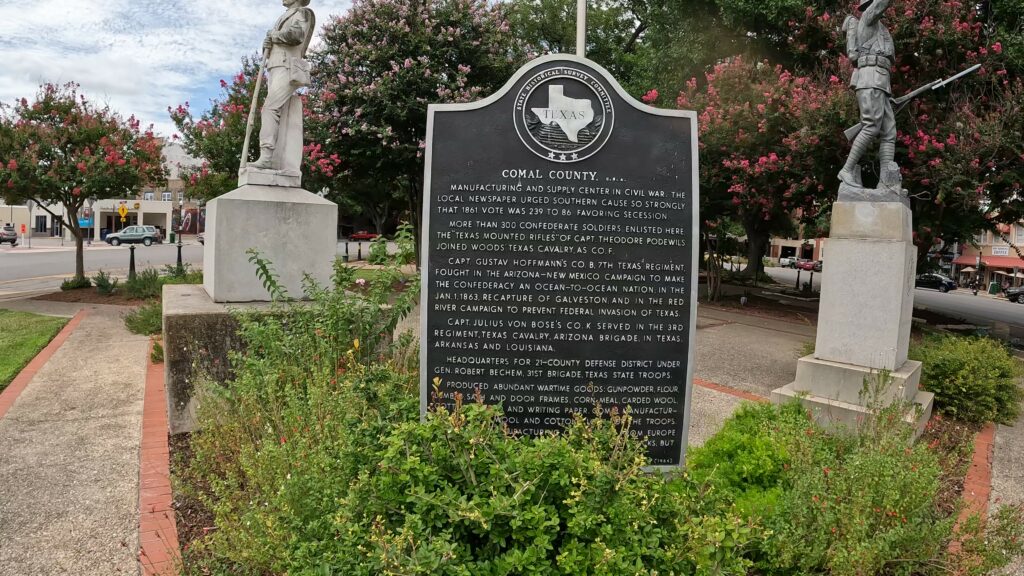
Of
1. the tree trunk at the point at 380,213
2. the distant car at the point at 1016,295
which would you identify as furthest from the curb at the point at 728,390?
the tree trunk at the point at 380,213

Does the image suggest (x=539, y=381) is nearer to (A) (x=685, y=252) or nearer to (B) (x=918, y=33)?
(A) (x=685, y=252)

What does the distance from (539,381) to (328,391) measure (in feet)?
4.62

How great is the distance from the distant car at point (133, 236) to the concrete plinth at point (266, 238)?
157 ft

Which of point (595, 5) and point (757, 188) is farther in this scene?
point (595, 5)

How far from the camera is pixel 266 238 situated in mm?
5910

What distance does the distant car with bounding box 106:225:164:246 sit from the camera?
47.1 metres

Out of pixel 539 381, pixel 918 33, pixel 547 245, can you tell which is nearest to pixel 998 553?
pixel 539 381

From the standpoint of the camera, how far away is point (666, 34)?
1549cm

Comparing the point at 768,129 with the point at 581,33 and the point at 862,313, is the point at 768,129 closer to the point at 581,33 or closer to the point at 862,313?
the point at 581,33

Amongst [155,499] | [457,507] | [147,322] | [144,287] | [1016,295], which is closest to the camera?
[457,507]

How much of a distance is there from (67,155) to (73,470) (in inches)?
483

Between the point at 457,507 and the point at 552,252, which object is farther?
the point at 552,252

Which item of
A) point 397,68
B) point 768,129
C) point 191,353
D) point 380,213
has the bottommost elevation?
point 191,353

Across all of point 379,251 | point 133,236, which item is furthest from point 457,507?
point 133,236
